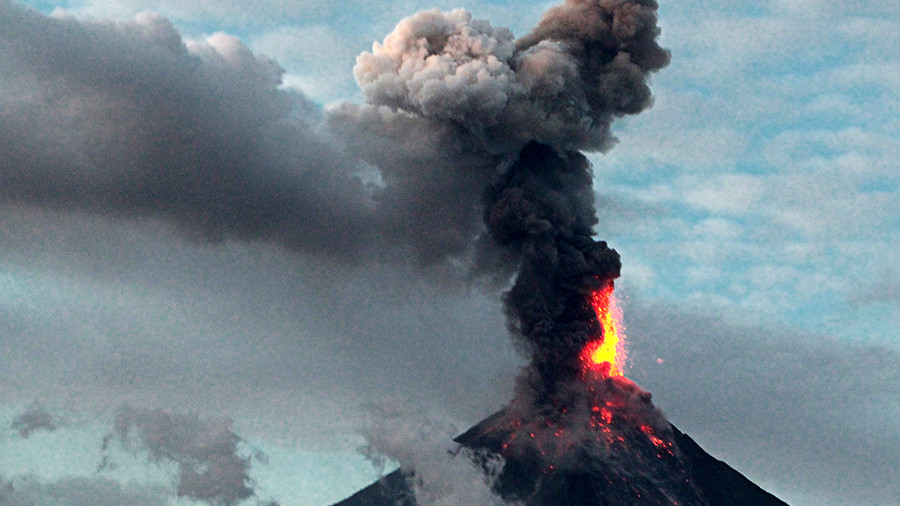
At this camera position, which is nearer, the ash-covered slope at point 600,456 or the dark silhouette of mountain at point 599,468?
the ash-covered slope at point 600,456

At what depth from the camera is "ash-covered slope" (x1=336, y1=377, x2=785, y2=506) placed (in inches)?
4321

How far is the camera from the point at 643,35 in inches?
4161

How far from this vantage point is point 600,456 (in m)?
113

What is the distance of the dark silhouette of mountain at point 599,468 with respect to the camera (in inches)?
4365

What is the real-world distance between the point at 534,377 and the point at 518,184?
2053 cm

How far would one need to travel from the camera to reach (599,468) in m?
112

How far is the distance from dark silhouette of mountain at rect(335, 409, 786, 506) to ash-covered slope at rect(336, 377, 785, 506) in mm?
115

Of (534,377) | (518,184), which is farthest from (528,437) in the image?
(518,184)

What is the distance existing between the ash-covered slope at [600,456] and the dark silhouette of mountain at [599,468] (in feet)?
0.38

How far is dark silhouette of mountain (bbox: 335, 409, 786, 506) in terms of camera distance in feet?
364

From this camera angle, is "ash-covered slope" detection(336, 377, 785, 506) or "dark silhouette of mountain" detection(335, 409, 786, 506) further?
"dark silhouette of mountain" detection(335, 409, 786, 506)

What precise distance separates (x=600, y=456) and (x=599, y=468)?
1.39 metres

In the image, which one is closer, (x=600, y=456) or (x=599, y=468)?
(x=599, y=468)

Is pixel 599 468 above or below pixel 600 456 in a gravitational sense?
below
